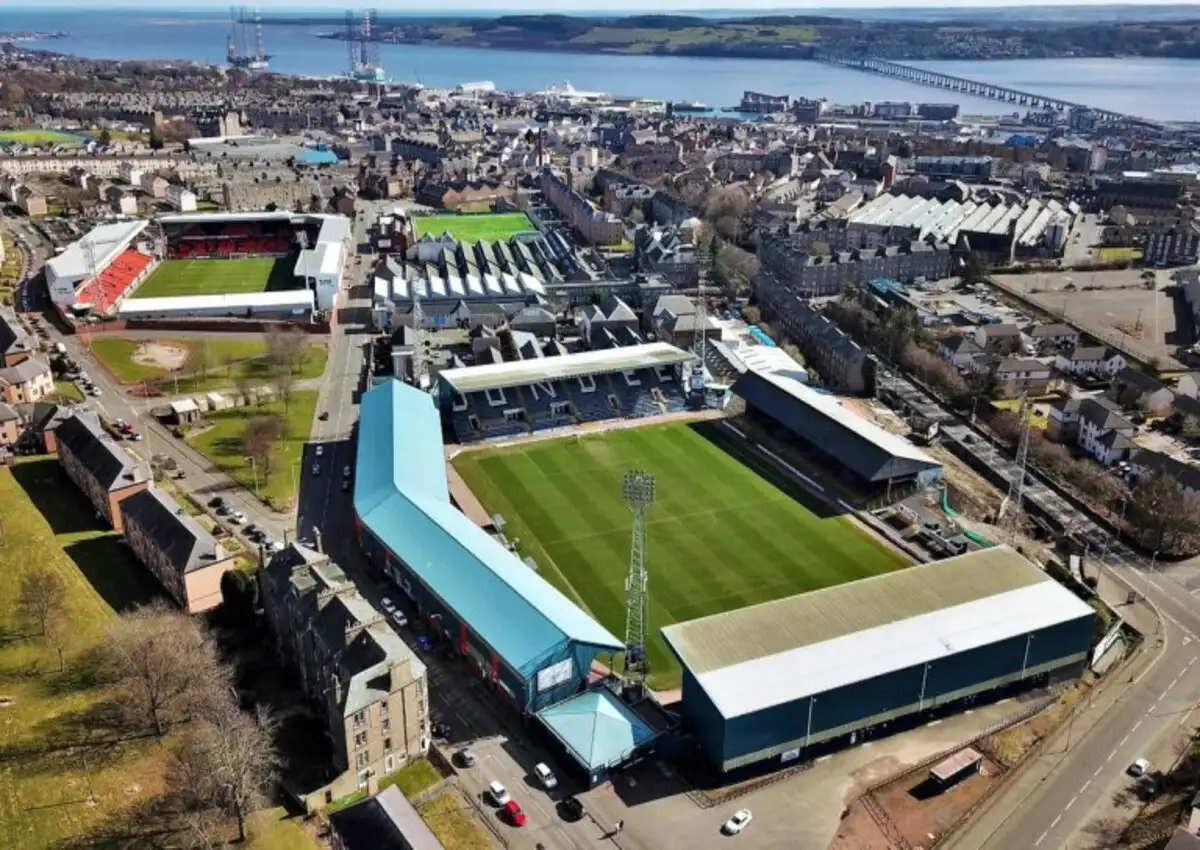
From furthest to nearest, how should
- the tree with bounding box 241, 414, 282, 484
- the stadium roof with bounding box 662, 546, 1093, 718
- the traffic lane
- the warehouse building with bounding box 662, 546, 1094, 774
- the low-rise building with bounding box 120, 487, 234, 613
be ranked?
the tree with bounding box 241, 414, 282, 484
the low-rise building with bounding box 120, 487, 234, 613
the stadium roof with bounding box 662, 546, 1093, 718
the warehouse building with bounding box 662, 546, 1094, 774
the traffic lane

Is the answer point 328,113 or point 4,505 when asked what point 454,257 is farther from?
point 328,113

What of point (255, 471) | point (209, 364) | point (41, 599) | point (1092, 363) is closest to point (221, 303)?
point (209, 364)

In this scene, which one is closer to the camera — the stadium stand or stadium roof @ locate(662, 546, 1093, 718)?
stadium roof @ locate(662, 546, 1093, 718)

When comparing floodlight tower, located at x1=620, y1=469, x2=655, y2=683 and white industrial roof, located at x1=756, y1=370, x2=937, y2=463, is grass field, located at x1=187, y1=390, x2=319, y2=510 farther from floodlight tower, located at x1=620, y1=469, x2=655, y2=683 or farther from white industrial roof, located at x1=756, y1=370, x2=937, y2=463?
white industrial roof, located at x1=756, y1=370, x2=937, y2=463

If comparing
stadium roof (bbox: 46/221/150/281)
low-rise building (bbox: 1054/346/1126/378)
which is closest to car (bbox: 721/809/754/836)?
low-rise building (bbox: 1054/346/1126/378)

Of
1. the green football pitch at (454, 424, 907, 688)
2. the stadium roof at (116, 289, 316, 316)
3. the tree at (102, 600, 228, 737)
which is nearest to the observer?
the tree at (102, 600, 228, 737)

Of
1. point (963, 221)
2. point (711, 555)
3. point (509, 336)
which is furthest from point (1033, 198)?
point (711, 555)
